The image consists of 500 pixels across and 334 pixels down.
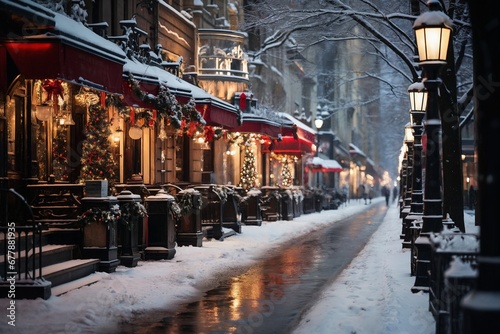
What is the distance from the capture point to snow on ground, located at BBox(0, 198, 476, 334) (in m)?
10.3

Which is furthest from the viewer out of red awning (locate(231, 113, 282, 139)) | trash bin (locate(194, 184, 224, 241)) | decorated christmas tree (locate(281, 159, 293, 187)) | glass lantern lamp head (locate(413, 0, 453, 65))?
decorated christmas tree (locate(281, 159, 293, 187))

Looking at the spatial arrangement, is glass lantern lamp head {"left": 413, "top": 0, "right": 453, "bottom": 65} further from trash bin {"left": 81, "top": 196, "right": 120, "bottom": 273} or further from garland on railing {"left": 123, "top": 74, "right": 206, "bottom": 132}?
garland on railing {"left": 123, "top": 74, "right": 206, "bottom": 132}

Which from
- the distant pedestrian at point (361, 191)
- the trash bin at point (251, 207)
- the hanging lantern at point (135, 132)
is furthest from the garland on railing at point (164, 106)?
the distant pedestrian at point (361, 191)

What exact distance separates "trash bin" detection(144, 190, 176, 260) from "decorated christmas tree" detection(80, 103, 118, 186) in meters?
1.12

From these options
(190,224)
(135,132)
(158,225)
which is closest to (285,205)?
(190,224)

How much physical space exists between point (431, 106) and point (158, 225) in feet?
25.9

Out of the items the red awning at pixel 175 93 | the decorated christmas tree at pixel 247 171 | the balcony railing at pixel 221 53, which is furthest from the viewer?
the decorated christmas tree at pixel 247 171

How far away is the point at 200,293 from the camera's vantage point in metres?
14.2

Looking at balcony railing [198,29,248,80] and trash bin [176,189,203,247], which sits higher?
balcony railing [198,29,248,80]

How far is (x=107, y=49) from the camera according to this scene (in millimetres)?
15016

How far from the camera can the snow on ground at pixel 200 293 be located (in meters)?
10.3

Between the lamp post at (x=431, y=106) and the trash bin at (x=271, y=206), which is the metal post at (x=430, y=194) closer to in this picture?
the lamp post at (x=431, y=106)

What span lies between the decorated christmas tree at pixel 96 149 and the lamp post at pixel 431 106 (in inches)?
320

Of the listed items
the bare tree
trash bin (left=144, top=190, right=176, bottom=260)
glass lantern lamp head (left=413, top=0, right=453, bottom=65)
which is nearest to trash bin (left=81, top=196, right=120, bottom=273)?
trash bin (left=144, top=190, right=176, bottom=260)
